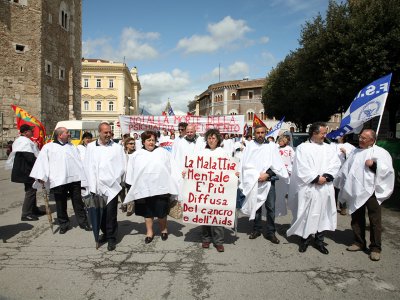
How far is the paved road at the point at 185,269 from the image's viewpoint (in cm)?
359

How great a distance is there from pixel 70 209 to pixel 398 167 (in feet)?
28.4

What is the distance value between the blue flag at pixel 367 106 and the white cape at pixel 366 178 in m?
1.23

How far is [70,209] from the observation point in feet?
25.9

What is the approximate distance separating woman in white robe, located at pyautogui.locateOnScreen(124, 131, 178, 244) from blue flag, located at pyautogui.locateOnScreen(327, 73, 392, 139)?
10.9 ft

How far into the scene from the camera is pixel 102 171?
16.7 ft

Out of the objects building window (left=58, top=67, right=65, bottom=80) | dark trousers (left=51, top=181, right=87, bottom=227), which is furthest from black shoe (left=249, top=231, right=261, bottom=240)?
building window (left=58, top=67, right=65, bottom=80)

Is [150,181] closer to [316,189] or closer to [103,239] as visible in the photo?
[103,239]

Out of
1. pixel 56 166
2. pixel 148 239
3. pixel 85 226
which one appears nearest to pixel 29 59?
pixel 56 166

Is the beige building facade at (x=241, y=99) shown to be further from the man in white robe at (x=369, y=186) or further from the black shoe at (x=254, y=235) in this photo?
the man in white robe at (x=369, y=186)

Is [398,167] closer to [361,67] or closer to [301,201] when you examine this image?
[301,201]

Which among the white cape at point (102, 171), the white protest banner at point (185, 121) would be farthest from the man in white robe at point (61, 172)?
the white protest banner at point (185, 121)

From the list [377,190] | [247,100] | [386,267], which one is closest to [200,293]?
[386,267]

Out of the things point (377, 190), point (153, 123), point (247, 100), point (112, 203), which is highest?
point (247, 100)

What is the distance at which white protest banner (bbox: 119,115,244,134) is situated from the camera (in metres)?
12.4
